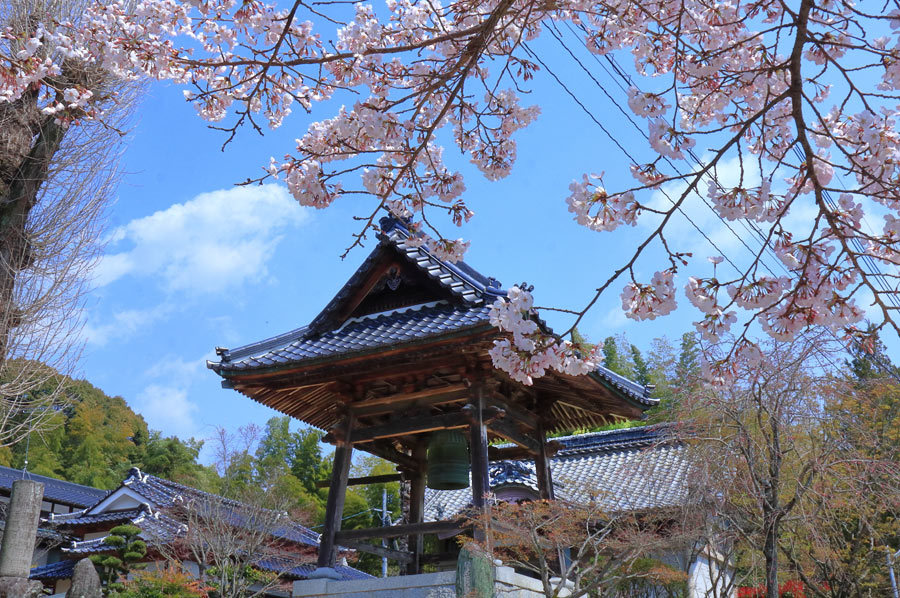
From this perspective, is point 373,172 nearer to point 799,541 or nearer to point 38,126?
point 38,126

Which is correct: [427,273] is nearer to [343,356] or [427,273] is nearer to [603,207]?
[343,356]

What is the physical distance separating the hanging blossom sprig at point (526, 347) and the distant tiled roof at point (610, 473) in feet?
29.6

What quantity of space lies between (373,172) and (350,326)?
428 centimetres

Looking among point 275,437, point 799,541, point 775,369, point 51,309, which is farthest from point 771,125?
point 275,437

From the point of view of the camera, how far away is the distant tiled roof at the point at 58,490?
22.5 metres

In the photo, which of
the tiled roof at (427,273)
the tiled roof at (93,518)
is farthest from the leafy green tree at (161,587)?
the tiled roof at (93,518)

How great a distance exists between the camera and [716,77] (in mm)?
3682

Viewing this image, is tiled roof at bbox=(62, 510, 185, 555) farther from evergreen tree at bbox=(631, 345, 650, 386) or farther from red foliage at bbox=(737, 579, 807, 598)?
evergreen tree at bbox=(631, 345, 650, 386)

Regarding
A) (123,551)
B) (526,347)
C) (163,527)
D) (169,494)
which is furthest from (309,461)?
(526,347)

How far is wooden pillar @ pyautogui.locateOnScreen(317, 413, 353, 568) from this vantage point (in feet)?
22.4

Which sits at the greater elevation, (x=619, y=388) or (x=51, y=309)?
→ (x=51, y=309)

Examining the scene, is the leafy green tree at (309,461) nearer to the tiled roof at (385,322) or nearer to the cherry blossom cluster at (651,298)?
the tiled roof at (385,322)

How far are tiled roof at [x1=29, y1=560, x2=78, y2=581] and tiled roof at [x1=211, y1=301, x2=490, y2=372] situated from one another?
535 inches

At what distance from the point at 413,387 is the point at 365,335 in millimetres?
721
